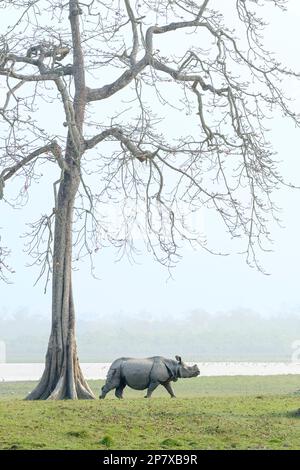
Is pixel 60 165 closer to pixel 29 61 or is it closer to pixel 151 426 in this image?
pixel 29 61

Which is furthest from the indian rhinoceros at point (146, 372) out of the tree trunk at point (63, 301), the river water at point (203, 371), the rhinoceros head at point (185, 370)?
the river water at point (203, 371)

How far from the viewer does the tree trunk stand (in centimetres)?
2581

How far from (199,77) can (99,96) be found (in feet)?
7.78

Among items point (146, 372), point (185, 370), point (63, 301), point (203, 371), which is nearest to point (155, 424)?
point (146, 372)

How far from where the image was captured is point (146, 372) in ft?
81.1

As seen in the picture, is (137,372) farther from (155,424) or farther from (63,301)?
(155,424)

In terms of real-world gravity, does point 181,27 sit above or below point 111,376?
above

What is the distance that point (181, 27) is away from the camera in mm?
27172

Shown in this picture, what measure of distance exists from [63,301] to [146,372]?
110 inches

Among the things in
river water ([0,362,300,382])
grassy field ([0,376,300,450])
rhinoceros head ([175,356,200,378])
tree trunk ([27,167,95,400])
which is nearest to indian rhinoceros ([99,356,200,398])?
rhinoceros head ([175,356,200,378])
